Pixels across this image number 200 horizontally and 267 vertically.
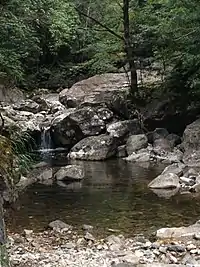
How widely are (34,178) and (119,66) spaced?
10.8 metres

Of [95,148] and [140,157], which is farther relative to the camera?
[95,148]

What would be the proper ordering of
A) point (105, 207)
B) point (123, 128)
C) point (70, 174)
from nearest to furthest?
point (105, 207) < point (70, 174) < point (123, 128)

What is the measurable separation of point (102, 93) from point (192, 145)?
17.4 feet

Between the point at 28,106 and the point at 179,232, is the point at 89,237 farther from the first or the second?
the point at 28,106

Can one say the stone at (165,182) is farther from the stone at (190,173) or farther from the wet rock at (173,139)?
the wet rock at (173,139)

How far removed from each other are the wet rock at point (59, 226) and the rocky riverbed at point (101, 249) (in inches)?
0.6

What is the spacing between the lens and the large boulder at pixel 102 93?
60.1 ft

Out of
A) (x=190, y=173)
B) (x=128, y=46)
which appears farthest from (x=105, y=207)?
(x=128, y=46)

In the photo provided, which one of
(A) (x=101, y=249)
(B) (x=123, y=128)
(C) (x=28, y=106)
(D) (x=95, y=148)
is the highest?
(C) (x=28, y=106)

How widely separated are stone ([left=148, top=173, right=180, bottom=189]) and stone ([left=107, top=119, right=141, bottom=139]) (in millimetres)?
5286

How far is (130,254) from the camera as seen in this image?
678 cm

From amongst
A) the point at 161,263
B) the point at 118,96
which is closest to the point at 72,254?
Answer: the point at 161,263

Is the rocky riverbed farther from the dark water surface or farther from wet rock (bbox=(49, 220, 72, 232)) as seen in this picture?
the dark water surface

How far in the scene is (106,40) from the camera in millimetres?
19422
